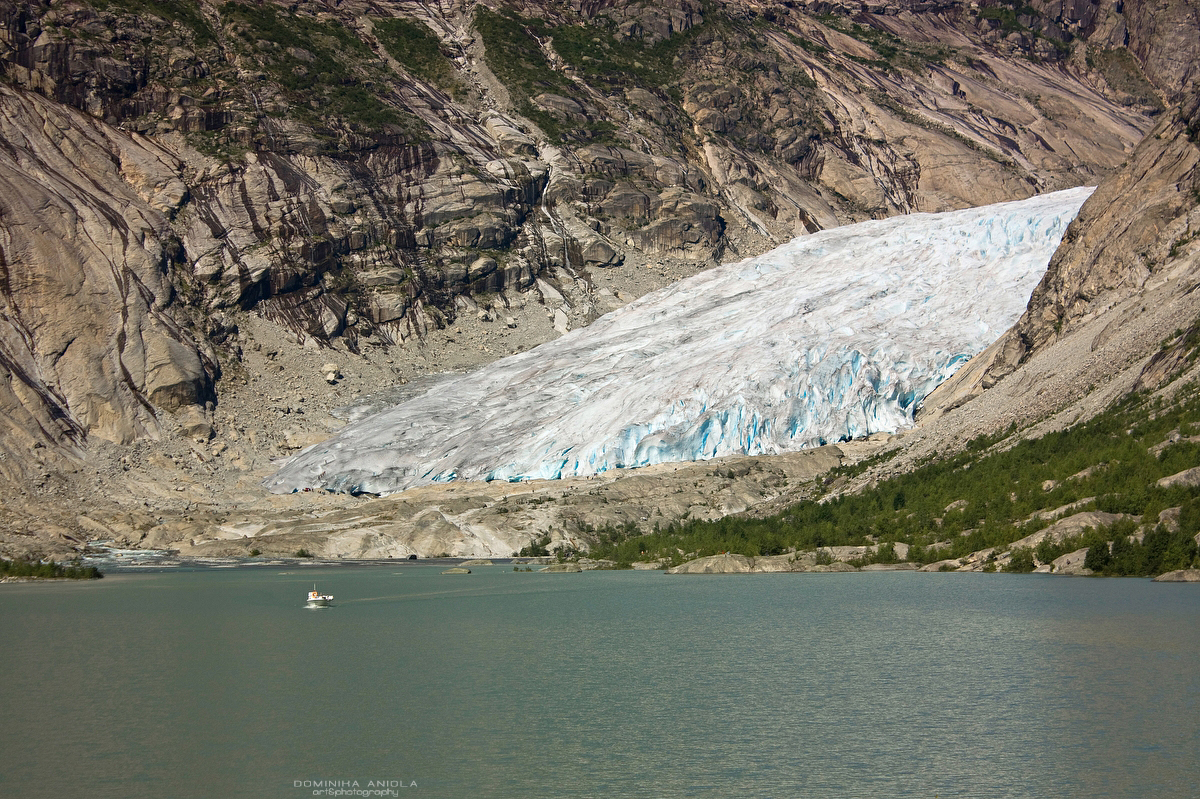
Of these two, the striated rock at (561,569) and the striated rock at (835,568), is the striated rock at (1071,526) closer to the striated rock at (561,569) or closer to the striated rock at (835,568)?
the striated rock at (835,568)

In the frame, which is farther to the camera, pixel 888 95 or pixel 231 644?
pixel 888 95

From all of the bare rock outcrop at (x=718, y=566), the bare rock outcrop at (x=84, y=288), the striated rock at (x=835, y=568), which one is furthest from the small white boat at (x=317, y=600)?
the bare rock outcrop at (x=84, y=288)

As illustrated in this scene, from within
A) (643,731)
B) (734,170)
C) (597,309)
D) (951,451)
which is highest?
(734,170)

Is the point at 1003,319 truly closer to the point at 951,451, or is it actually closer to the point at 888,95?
the point at 951,451

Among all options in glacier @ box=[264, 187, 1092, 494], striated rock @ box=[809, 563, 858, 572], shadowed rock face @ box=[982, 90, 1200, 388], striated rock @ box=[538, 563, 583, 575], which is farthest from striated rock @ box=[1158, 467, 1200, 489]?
glacier @ box=[264, 187, 1092, 494]

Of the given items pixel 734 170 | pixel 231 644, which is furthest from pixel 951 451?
pixel 734 170
